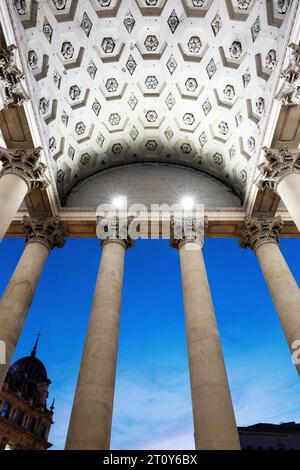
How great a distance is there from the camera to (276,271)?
16.0m

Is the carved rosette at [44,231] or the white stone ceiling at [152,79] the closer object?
the white stone ceiling at [152,79]

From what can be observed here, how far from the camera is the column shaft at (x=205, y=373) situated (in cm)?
1031

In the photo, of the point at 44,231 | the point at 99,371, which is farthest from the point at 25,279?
the point at 99,371

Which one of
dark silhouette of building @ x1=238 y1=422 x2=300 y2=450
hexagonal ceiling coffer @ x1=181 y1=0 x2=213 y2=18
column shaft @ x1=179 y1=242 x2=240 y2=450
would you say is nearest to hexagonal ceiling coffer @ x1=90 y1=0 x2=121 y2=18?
hexagonal ceiling coffer @ x1=181 y1=0 x2=213 y2=18

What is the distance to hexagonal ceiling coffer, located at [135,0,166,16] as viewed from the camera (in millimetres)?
17703

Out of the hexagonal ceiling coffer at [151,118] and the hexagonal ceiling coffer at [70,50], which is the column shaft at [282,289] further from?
the hexagonal ceiling coffer at [70,50]

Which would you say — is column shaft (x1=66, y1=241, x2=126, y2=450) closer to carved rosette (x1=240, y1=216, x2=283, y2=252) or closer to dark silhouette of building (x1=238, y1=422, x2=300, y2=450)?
carved rosette (x1=240, y1=216, x2=283, y2=252)

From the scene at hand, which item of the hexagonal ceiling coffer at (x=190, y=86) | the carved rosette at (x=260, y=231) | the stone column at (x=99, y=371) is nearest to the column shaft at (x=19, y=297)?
the stone column at (x=99, y=371)

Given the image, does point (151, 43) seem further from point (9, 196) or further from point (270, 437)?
point (270, 437)

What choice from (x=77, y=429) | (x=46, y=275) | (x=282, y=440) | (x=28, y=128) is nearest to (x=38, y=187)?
(x=28, y=128)

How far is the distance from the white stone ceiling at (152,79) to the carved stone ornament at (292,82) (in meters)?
1.56

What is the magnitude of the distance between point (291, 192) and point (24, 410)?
5703 cm

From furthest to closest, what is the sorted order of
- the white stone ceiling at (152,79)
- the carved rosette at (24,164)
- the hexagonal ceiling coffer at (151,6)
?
the hexagonal ceiling coffer at (151,6) → the white stone ceiling at (152,79) → the carved rosette at (24,164)
